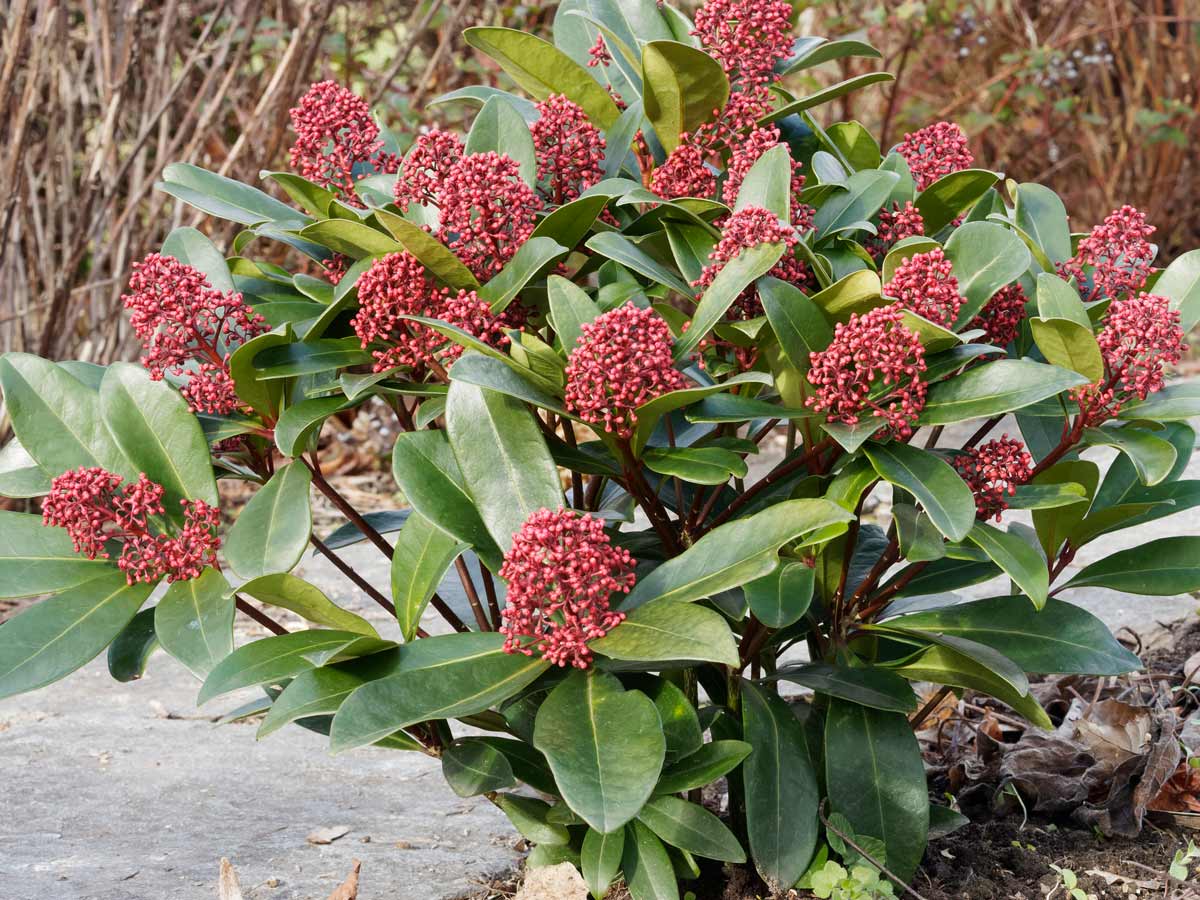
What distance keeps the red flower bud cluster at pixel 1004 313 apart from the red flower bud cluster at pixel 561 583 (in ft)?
2.13

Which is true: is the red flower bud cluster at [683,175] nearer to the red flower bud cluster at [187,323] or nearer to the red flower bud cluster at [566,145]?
the red flower bud cluster at [566,145]

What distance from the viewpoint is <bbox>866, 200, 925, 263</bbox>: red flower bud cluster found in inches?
69.7

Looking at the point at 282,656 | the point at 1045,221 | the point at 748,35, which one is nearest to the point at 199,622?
the point at 282,656

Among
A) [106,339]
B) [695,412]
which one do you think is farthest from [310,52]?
[695,412]

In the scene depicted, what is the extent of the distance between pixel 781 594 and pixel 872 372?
0.30 m

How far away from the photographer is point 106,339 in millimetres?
4949

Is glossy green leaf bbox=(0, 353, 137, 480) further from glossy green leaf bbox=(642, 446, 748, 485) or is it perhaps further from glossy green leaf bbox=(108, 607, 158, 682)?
glossy green leaf bbox=(642, 446, 748, 485)

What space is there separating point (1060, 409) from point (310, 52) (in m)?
4.06

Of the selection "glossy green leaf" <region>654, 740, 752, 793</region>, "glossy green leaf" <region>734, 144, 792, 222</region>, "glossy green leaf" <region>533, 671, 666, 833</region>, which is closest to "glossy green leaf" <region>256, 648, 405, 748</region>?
"glossy green leaf" <region>533, 671, 666, 833</region>

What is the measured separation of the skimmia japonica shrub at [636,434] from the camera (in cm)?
149

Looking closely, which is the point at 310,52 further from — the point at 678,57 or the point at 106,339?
the point at 678,57

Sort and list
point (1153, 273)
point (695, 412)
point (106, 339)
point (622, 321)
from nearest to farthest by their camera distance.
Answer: point (622, 321) < point (695, 412) < point (1153, 273) < point (106, 339)

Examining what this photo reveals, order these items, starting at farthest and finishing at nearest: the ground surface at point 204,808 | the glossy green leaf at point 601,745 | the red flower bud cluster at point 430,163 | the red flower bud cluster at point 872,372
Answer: the ground surface at point 204,808 → the red flower bud cluster at point 430,163 → the red flower bud cluster at point 872,372 → the glossy green leaf at point 601,745

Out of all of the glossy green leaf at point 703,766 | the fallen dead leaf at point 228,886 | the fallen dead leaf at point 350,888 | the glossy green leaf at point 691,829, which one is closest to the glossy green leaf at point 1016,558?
the glossy green leaf at point 703,766
